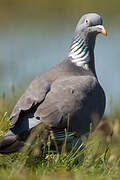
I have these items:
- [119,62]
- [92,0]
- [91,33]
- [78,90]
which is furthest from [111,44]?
[78,90]

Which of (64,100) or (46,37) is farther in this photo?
(46,37)

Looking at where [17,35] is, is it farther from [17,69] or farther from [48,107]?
[48,107]

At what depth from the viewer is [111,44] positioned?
1511cm

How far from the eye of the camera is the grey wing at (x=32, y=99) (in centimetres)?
555

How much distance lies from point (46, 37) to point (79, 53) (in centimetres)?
905

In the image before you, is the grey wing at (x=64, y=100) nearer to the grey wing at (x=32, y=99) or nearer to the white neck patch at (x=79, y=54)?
the grey wing at (x=32, y=99)

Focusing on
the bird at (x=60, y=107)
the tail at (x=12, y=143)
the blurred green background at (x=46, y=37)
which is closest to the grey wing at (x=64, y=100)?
the bird at (x=60, y=107)

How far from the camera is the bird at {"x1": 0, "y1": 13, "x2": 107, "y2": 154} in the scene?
17.8 ft

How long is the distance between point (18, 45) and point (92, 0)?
4.91 metres

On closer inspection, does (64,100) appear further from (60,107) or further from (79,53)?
(79,53)

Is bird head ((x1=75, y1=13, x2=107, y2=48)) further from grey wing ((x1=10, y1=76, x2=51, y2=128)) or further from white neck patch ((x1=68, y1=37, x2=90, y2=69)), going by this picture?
grey wing ((x1=10, y1=76, x2=51, y2=128))

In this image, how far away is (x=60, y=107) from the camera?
557 cm

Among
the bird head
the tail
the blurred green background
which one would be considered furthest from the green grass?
the blurred green background

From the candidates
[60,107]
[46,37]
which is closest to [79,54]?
[60,107]
